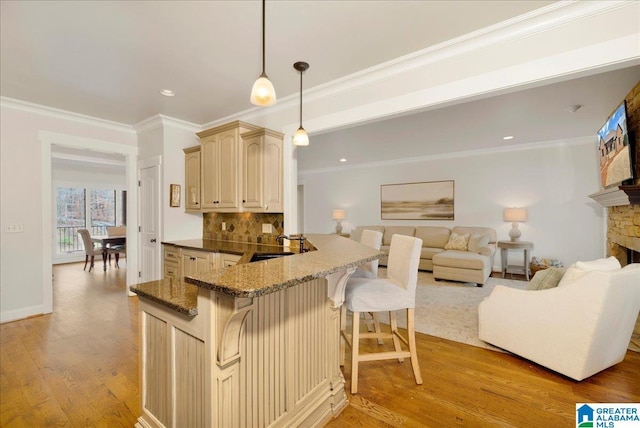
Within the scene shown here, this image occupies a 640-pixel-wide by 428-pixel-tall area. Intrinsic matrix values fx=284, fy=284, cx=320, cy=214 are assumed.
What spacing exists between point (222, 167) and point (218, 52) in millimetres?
1464

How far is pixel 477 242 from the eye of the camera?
5547 millimetres

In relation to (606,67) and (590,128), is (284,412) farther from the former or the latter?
(590,128)

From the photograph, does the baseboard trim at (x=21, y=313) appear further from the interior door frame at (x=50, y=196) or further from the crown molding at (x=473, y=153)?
the crown molding at (x=473, y=153)

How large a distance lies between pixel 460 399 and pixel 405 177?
5659mm

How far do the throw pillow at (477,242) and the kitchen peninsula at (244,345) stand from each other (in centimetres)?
463

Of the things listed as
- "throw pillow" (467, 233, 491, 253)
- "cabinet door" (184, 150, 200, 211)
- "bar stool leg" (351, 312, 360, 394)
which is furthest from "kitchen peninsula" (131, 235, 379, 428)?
"throw pillow" (467, 233, 491, 253)

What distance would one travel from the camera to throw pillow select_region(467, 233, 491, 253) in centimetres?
Answer: 551

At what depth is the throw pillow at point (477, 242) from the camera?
5512 millimetres

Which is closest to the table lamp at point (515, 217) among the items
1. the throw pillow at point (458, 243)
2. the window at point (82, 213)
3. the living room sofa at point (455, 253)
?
the living room sofa at point (455, 253)

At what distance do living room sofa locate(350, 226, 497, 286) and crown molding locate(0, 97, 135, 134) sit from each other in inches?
172

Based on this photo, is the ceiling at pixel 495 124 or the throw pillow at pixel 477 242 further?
the throw pillow at pixel 477 242

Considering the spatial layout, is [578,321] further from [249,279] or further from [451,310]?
[249,279]

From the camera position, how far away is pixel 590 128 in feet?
14.8

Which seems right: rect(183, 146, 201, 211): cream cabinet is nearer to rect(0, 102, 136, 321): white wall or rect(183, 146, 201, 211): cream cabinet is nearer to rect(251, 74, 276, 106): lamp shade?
rect(0, 102, 136, 321): white wall
